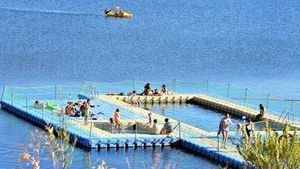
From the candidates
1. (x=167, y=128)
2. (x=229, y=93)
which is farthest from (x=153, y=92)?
(x=167, y=128)

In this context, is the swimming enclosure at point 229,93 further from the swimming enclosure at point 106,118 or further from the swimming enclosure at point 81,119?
the swimming enclosure at point 81,119

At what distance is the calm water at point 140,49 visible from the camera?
5534cm

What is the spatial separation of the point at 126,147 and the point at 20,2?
276ft

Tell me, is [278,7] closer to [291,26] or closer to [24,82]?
[291,26]

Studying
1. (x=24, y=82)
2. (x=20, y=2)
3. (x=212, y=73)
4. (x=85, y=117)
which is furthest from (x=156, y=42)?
(x=85, y=117)

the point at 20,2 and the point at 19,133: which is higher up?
the point at 20,2

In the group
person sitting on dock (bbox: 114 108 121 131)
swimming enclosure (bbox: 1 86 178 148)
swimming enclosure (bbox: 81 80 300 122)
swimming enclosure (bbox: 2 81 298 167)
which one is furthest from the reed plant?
swimming enclosure (bbox: 81 80 300 122)

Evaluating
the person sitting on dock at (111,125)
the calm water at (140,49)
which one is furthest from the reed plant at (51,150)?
the person sitting on dock at (111,125)

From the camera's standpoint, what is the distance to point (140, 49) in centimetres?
7631

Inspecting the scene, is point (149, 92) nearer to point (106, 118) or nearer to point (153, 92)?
point (153, 92)

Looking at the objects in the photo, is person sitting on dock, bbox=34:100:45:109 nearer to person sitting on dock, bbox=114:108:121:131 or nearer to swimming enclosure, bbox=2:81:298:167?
swimming enclosure, bbox=2:81:298:167

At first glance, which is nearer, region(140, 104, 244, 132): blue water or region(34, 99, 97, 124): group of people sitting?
region(34, 99, 97, 124): group of people sitting

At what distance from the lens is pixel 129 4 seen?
133m

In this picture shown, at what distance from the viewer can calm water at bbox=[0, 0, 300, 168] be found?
55344 mm
